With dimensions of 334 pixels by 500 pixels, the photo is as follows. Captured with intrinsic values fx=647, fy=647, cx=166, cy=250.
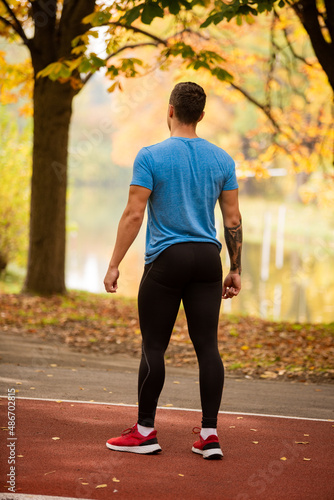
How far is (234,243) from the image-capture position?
4.54m

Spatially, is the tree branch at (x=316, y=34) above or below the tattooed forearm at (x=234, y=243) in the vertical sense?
above

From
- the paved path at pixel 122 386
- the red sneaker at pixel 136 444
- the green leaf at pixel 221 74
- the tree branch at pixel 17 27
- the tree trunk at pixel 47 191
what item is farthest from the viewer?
the tree trunk at pixel 47 191

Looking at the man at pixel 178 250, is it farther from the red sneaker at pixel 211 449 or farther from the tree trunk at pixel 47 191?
the tree trunk at pixel 47 191

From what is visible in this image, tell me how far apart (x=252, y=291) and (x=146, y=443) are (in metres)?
17.7

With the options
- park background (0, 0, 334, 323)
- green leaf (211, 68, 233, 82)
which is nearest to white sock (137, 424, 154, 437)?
green leaf (211, 68, 233, 82)

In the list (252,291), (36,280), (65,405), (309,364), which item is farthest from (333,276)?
(65,405)

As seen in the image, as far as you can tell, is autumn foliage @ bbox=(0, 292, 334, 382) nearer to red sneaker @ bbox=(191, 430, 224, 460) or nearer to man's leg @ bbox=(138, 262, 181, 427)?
red sneaker @ bbox=(191, 430, 224, 460)

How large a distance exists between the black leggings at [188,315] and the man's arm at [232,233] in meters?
0.28

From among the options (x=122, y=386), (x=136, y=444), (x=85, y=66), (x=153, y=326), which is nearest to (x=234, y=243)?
(x=153, y=326)

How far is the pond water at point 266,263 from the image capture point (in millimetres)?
19250

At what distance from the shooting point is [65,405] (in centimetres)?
544

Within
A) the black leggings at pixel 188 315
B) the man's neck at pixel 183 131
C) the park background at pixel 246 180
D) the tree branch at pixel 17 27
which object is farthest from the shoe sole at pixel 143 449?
the tree branch at pixel 17 27

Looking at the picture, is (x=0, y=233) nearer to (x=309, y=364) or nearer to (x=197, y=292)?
(x=309, y=364)

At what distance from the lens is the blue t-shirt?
4105 mm
